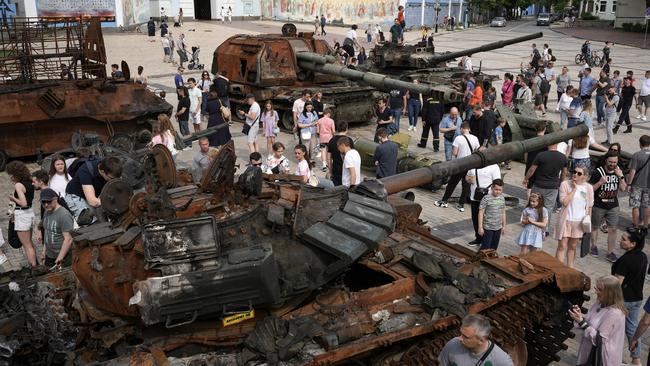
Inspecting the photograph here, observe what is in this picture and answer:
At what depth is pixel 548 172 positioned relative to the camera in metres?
10.9

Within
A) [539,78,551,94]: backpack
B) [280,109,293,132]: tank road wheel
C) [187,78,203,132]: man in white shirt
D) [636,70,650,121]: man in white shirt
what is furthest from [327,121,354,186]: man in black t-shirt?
[636,70,650,121]: man in white shirt

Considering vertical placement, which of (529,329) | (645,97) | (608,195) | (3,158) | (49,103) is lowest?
(3,158)

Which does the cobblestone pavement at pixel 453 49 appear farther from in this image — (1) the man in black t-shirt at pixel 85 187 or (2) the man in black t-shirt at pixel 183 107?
(1) the man in black t-shirt at pixel 85 187

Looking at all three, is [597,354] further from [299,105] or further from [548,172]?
[299,105]

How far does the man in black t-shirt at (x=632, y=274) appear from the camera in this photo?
23.9 ft

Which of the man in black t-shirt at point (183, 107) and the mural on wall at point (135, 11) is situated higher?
the mural on wall at point (135, 11)

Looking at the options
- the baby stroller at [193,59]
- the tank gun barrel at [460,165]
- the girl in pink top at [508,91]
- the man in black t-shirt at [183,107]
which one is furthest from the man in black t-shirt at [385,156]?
the baby stroller at [193,59]

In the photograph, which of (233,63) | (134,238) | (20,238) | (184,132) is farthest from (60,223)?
(233,63)

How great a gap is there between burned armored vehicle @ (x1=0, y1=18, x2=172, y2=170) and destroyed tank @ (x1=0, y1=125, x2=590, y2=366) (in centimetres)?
904

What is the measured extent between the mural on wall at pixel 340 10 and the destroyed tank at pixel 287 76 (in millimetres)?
34368

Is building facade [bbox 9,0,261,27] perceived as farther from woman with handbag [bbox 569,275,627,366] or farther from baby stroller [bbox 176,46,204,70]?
woman with handbag [bbox 569,275,627,366]

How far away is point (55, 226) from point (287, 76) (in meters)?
11.5

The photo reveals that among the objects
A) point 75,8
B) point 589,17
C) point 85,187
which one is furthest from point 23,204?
point 589,17

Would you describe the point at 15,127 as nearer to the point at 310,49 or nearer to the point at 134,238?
the point at 310,49
